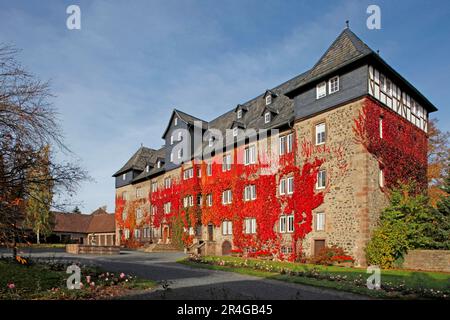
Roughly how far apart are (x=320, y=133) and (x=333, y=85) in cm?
323

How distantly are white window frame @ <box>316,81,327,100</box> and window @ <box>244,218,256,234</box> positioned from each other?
10.7m

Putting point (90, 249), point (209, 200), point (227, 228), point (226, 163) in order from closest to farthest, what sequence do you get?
point (90, 249) < point (227, 228) < point (226, 163) < point (209, 200)

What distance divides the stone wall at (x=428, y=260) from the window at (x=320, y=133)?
337 inches

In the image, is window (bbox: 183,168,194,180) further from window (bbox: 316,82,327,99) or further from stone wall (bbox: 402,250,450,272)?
stone wall (bbox: 402,250,450,272)

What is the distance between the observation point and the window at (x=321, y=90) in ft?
81.6

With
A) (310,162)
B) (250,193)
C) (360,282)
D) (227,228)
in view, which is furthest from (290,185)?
(360,282)

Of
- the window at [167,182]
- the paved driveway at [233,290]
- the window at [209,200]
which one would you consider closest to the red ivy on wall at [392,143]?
the paved driveway at [233,290]

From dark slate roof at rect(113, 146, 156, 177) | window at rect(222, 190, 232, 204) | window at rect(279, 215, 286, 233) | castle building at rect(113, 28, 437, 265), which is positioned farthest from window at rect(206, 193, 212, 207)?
dark slate roof at rect(113, 146, 156, 177)

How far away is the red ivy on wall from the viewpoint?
2255cm

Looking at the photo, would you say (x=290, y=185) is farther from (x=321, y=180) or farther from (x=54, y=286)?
(x=54, y=286)

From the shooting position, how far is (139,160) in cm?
4994

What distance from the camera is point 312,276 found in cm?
1534
